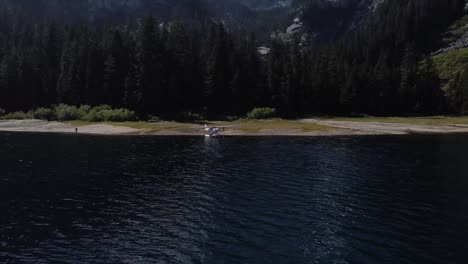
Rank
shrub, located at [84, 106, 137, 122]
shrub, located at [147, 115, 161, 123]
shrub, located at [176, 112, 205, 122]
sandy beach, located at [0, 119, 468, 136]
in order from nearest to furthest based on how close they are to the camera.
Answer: sandy beach, located at [0, 119, 468, 136]
shrub, located at [84, 106, 137, 122]
shrub, located at [147, 115, 161, 123]
shrub, located at [176, 112, 205, 122]

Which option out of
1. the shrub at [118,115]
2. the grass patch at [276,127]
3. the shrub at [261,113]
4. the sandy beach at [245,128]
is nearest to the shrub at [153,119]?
the shrub at [118,115]

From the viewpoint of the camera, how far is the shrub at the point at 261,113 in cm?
14239

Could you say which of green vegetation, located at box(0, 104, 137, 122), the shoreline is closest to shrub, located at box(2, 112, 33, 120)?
green vegetation, located at box(0, 104, 137, 122)

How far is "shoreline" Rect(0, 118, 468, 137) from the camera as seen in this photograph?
114 meters

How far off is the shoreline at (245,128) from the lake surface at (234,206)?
32.2 m

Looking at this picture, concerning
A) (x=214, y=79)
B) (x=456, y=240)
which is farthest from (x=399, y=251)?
(x=214, y=79)

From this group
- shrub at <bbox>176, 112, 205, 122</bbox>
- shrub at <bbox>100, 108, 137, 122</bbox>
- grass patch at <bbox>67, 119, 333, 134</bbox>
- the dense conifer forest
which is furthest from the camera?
the dense conifer forest

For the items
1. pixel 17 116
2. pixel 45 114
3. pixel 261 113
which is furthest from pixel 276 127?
pixel 17 116

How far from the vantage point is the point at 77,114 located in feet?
456

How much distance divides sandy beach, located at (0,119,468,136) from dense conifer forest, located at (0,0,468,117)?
16.9m

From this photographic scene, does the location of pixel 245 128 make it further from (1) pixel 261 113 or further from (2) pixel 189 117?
(1) pixel 261 113

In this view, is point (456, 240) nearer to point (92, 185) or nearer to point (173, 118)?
point (92, 185)

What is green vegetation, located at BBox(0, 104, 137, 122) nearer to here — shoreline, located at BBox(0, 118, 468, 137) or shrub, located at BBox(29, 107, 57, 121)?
shrub, located at BBox(29, 107, 57, 121)

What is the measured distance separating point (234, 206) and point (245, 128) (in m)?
76.4
